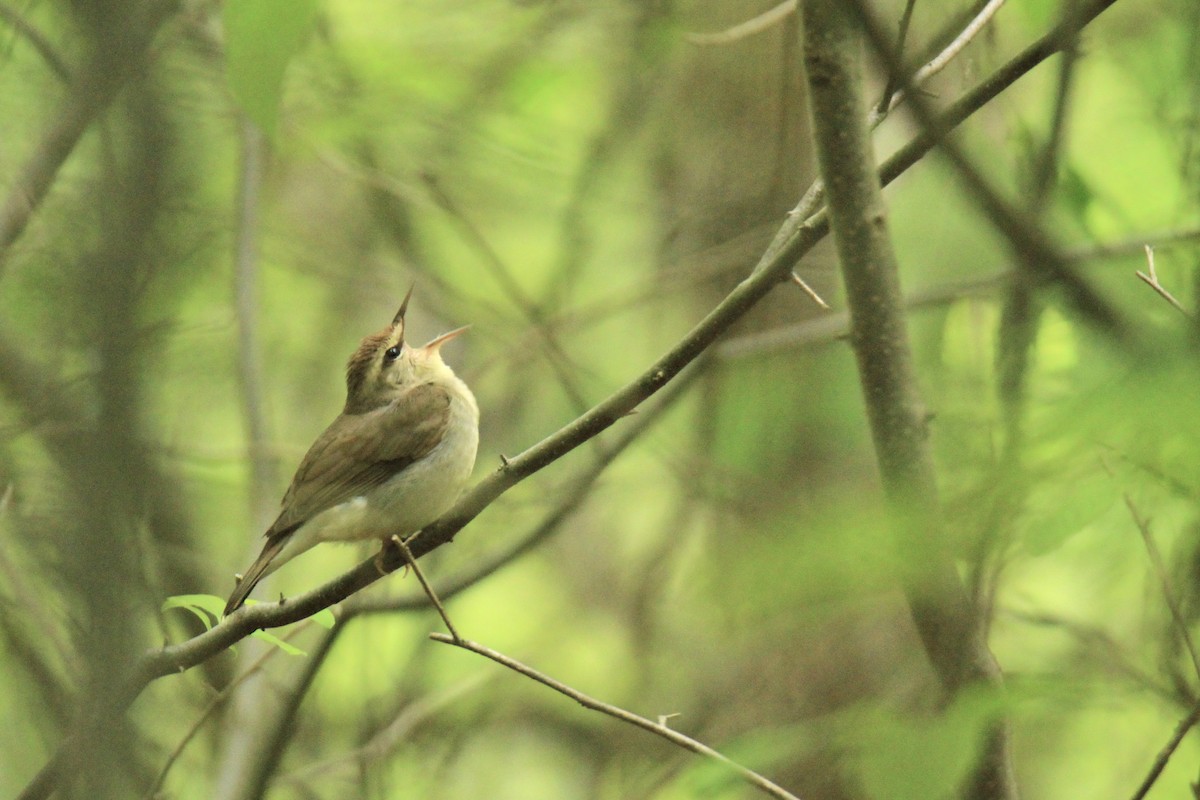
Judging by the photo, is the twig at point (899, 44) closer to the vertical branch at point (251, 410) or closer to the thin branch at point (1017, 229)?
the thin branch at point (1017, 229)

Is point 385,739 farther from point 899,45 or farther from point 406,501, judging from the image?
point 899,45

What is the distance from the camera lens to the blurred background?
1695mm

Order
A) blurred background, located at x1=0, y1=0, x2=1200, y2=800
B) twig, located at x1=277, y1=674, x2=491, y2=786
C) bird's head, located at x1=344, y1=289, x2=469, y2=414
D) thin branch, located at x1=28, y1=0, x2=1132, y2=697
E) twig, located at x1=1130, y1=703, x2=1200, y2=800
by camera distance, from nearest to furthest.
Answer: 1. blurred background, located at x1=0, y1=0, x2=1200, y2=800
2. twig, located at x1=1130, y1=703, x2=1200, y2=800
3. thin branch, located at x1=28, y1=0, x2=1132, y2=697
4. twig, located at x1=277, y1=674, x2=491, y2=786
5. bird's head, located at x1=344, y1=289, x2=469, y2=414

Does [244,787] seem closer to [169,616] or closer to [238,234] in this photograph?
[169,616]

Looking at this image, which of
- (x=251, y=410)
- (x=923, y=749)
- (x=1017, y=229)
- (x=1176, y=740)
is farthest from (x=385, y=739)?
(x=1017, y=229)

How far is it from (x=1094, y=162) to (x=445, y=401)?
4814 millimetres

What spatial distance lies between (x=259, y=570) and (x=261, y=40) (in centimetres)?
285

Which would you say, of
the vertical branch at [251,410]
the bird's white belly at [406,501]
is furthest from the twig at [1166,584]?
the vertical branch at [251,410]

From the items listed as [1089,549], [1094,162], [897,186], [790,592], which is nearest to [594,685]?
[897,186]

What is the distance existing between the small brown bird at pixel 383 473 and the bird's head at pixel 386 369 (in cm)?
20

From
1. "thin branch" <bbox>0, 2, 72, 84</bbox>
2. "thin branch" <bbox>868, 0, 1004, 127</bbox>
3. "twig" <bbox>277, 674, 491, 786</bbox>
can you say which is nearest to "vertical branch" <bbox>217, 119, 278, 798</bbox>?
"twig" <bbox>277, 674, 491, 786</bbox>

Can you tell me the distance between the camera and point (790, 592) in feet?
4.26

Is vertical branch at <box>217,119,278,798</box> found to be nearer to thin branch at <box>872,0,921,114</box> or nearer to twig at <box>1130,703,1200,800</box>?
thin branch at <box>872,0,921,114</box>

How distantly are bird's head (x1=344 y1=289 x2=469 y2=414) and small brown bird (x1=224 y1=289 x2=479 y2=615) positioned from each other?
0.65 ft
